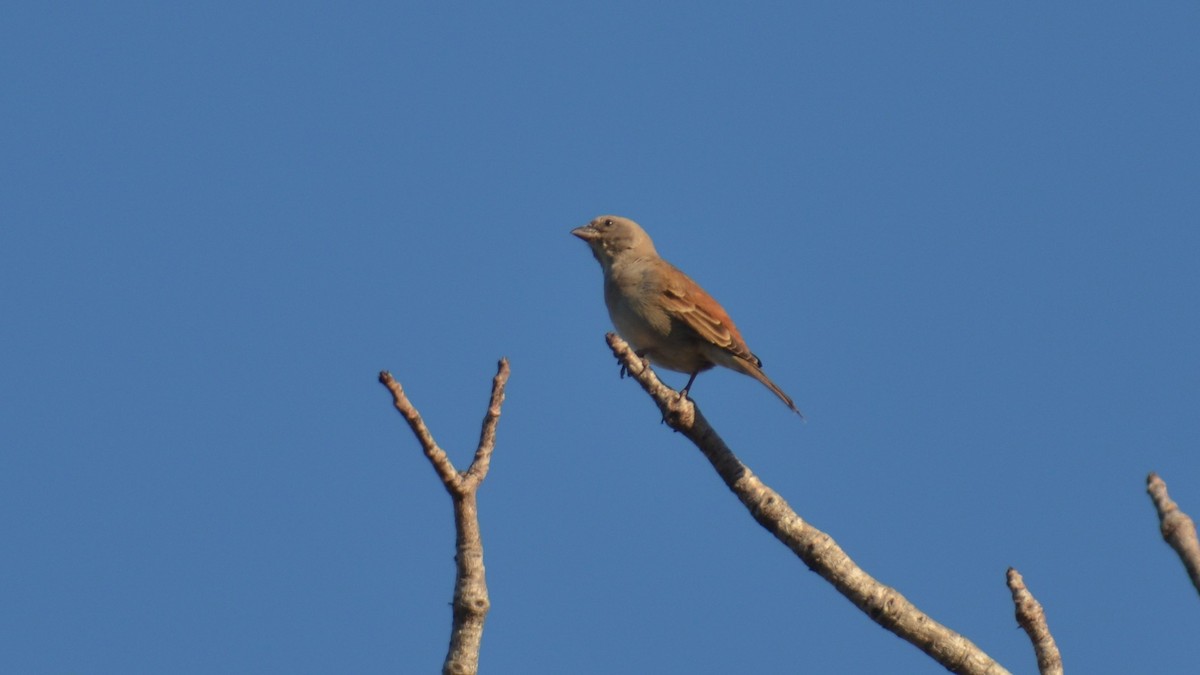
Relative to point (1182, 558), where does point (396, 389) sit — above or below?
above

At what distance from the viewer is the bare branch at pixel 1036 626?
17.4 ft

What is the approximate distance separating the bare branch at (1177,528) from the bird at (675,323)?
21.0ft

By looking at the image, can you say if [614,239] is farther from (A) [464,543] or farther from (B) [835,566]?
(A) [464,543]

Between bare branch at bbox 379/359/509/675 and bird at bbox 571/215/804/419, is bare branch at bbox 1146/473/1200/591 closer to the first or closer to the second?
bare branch at bbox 379/359/509/675

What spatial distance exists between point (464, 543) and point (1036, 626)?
226cm

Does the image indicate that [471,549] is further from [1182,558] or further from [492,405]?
[1182,558]

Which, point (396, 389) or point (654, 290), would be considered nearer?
point (396, 389)

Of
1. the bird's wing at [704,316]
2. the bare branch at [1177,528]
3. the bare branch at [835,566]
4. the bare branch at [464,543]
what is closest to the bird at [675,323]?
the bird's wing at [704,316]

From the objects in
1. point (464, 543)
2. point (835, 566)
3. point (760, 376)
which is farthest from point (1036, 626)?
point (760, 376)

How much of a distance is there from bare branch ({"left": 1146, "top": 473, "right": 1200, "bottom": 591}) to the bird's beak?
371 inches

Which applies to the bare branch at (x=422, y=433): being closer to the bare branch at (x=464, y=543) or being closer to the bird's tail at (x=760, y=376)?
the bare branch at (x=464, y=543)

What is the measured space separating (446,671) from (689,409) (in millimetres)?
2963

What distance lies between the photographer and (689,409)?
8.05 m

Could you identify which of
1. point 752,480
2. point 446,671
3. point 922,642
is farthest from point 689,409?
point 446,671
